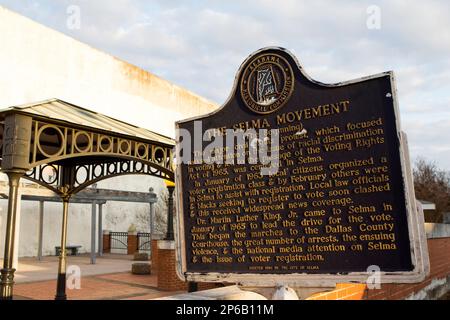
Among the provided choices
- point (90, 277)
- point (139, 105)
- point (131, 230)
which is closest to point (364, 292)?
point (90, 277)

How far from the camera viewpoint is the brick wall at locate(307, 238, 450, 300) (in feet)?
17.4

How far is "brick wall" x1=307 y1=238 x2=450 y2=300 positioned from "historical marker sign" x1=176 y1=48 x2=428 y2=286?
83cm

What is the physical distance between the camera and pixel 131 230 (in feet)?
86.4

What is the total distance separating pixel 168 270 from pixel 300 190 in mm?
8823

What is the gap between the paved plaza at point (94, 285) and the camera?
10.9 meters

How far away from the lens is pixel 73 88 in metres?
18.0

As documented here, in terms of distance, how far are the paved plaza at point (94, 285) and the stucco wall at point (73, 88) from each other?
6.37 meters

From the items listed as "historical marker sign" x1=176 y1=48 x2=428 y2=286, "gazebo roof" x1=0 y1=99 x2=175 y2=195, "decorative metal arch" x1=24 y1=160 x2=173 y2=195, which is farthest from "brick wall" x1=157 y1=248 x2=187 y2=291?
"historical marker sign" x1=176 y1=48 x2=428 y2=286

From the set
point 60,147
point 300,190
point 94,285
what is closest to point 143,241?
point 94,285

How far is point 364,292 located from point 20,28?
1563cm

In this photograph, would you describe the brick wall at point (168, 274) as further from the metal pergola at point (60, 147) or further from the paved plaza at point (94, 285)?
the metal pergola at point (60, 147)

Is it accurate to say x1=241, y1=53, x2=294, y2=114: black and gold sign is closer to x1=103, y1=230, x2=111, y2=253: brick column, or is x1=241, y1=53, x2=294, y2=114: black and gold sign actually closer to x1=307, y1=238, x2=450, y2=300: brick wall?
x1=307, y1=238, x2=450, y2=300: brick wall

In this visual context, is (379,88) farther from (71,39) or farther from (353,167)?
(71,39)

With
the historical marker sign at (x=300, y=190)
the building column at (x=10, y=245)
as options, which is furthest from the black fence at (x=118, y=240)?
the historical marker sign at (x=300, y=190)
